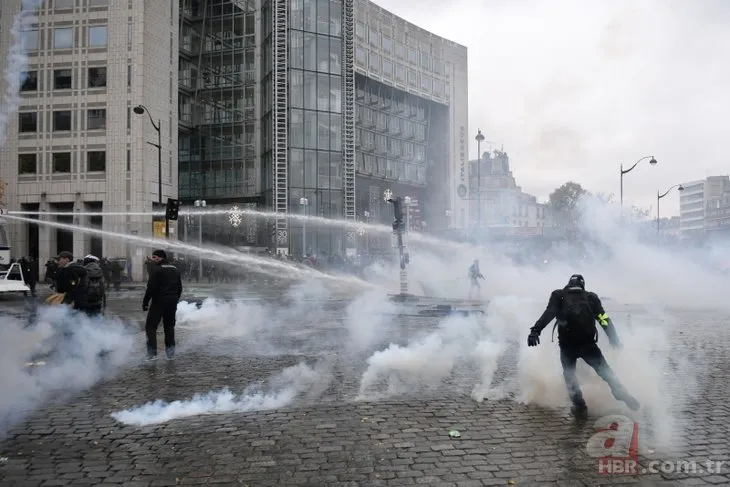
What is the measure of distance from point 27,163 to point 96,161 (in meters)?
5.26

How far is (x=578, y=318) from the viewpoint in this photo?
6281 millimetres

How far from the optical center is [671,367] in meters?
9.11

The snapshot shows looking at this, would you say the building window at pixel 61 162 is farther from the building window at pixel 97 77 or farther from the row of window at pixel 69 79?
the building window at pixel 97 77

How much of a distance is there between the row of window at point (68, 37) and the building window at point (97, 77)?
1751 mm

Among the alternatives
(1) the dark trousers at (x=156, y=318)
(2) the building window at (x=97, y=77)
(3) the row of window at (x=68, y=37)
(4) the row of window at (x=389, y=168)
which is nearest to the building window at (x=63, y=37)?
(3) the row of window at (x=68, y=37)

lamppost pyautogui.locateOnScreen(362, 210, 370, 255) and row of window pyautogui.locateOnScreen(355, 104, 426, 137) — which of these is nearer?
lamppost pyautogui.locateOnScreen(362, 210, 370, 255)

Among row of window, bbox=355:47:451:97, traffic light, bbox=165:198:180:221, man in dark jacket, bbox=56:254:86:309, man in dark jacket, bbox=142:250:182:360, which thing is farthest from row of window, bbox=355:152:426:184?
man in dark jacket, bbox=142:250:182:360

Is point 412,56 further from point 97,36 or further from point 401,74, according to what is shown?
point 97,36

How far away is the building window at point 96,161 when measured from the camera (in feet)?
126

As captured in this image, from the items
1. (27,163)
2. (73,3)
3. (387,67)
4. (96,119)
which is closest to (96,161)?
(96,119)

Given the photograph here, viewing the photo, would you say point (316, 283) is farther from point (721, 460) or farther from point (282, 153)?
point (721, 460)

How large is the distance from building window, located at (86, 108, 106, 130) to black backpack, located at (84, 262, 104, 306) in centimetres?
3287

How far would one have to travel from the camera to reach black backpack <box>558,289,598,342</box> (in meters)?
6.26

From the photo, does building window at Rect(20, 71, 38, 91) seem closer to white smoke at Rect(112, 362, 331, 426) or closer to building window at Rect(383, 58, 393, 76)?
building window at Rect(383, 58, 393, 76)
